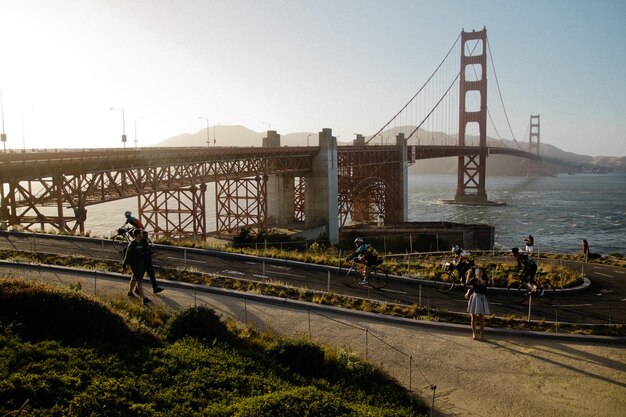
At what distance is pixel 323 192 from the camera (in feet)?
159

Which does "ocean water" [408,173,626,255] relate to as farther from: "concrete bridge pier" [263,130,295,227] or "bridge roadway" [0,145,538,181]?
"bridge roadway" [0,145,538,181]

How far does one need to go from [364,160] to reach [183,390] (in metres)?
52.8

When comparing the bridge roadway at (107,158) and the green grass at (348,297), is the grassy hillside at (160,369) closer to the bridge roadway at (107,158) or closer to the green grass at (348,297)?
the green grass at (348,297)

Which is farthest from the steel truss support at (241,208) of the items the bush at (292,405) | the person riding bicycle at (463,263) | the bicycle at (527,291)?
the bush at (292,405)

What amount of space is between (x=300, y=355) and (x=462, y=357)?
3224mm

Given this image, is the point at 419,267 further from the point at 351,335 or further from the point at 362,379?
the point at 362,379

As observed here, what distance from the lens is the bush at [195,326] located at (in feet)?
33.5

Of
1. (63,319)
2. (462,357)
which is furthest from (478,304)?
(63,319)

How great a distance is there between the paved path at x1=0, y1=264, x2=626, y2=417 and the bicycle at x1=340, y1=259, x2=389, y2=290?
3.48 meters

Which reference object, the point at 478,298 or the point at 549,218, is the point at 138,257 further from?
the point at 549,218

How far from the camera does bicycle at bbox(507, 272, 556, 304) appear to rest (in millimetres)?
15422

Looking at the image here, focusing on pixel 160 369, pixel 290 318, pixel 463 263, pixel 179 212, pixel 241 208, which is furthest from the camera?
pixel 241 208

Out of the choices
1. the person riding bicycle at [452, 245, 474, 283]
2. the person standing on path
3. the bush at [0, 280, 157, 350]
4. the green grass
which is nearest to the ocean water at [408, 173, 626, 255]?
the person riding bicycle at [452, 245, 474, 283]

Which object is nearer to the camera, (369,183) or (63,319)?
(63,319)
